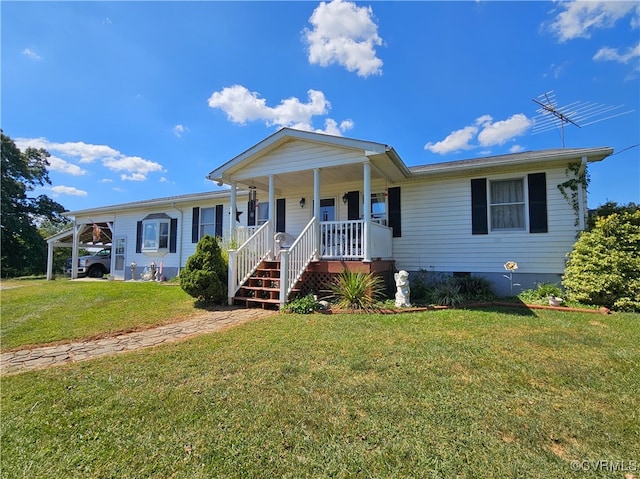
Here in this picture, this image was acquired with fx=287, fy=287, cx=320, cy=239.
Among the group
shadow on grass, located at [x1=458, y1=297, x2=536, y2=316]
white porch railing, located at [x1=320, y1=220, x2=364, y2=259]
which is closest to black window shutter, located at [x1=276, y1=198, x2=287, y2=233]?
white porch railing, located at [x1=320, y1=220, x2=364, y2=259]

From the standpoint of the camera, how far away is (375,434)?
211 cm

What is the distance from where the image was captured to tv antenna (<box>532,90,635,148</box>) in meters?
7.92

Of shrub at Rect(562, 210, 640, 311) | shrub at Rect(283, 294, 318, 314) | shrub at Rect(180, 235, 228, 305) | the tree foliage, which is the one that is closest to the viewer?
shrub at Rect(562, 210, 640, 311)

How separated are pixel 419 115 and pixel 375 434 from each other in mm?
13394

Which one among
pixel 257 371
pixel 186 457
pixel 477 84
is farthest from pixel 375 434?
pixel 477 84

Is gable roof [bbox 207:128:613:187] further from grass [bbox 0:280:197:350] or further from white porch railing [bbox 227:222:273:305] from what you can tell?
grass [bbox 0:280:197:350]

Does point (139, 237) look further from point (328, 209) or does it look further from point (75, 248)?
point (328, 209)

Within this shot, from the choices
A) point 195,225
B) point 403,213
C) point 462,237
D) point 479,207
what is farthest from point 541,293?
point 195,225

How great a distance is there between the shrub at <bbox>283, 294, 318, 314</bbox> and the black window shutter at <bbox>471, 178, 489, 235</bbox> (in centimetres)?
493

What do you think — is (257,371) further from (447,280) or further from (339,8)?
(339,8)

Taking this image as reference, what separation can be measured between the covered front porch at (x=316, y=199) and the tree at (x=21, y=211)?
64.8ft

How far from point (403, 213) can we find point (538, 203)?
3321mm

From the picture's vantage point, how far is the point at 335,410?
2.42 m

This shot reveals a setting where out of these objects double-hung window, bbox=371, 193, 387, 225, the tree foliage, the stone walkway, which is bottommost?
the stone walkway
